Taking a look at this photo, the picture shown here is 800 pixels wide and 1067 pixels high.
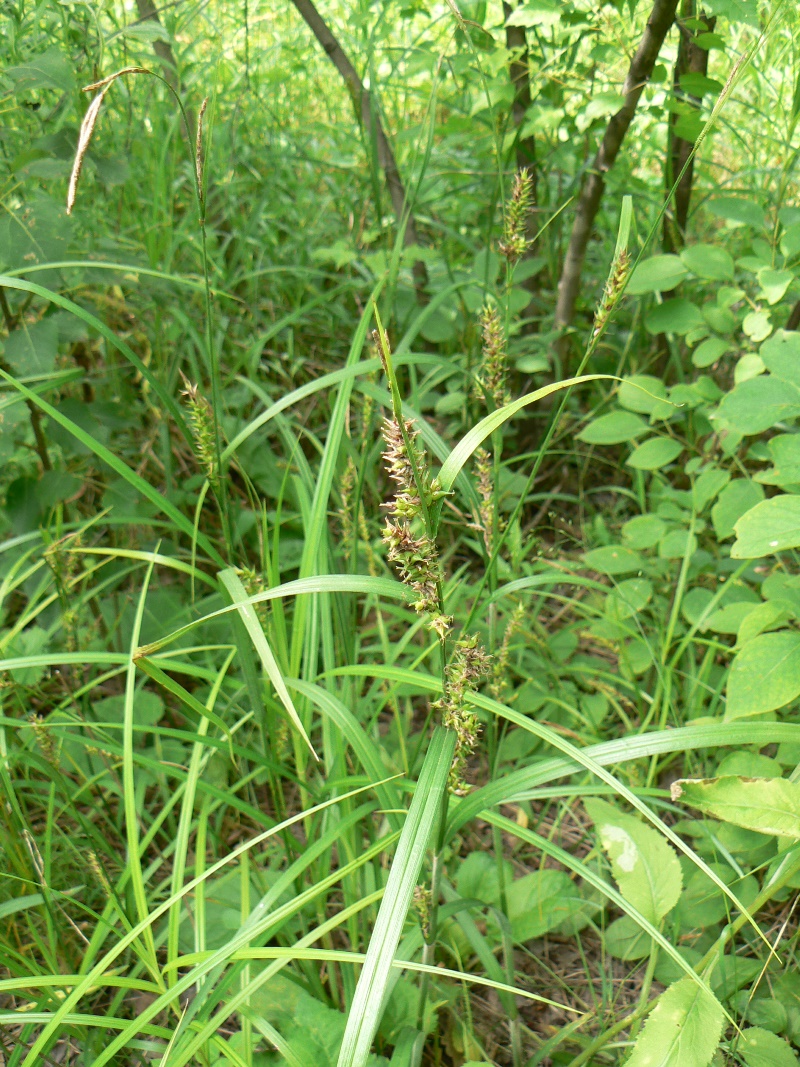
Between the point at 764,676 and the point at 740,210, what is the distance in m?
0.90

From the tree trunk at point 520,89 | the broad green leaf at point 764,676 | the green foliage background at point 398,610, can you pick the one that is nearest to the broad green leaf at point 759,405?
the green foliage background at point 398,610

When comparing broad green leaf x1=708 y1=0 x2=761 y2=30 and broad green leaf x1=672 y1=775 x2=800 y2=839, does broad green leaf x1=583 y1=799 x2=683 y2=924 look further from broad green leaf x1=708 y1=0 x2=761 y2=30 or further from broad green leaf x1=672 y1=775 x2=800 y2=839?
broad green leaf x1=708 y1=0 x2=761 y2=30

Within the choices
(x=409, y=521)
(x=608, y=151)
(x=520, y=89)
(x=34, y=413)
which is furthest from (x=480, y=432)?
(x=520, y=89)

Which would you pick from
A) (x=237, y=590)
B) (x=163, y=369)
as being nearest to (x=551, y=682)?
(x=237, y=590)

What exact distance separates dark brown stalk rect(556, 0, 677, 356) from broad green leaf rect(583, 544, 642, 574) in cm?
64

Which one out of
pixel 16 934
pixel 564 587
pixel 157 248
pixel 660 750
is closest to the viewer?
pixel 660 750

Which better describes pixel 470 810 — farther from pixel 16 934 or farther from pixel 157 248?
pixel 157 248

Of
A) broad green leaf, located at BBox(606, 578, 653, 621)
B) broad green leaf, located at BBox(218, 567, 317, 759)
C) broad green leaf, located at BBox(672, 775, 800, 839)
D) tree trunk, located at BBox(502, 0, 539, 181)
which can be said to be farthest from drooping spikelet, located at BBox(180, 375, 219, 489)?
tree trunk, located at BBox(502, 0, 539, 181)

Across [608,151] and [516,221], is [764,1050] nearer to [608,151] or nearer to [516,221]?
[516,221]

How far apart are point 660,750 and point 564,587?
1203 millimetres

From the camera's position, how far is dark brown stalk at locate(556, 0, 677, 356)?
4.75 feet

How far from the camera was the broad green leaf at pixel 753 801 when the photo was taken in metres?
0.80

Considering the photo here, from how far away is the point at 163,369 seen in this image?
1.80 metres

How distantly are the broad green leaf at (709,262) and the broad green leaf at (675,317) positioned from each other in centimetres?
10
